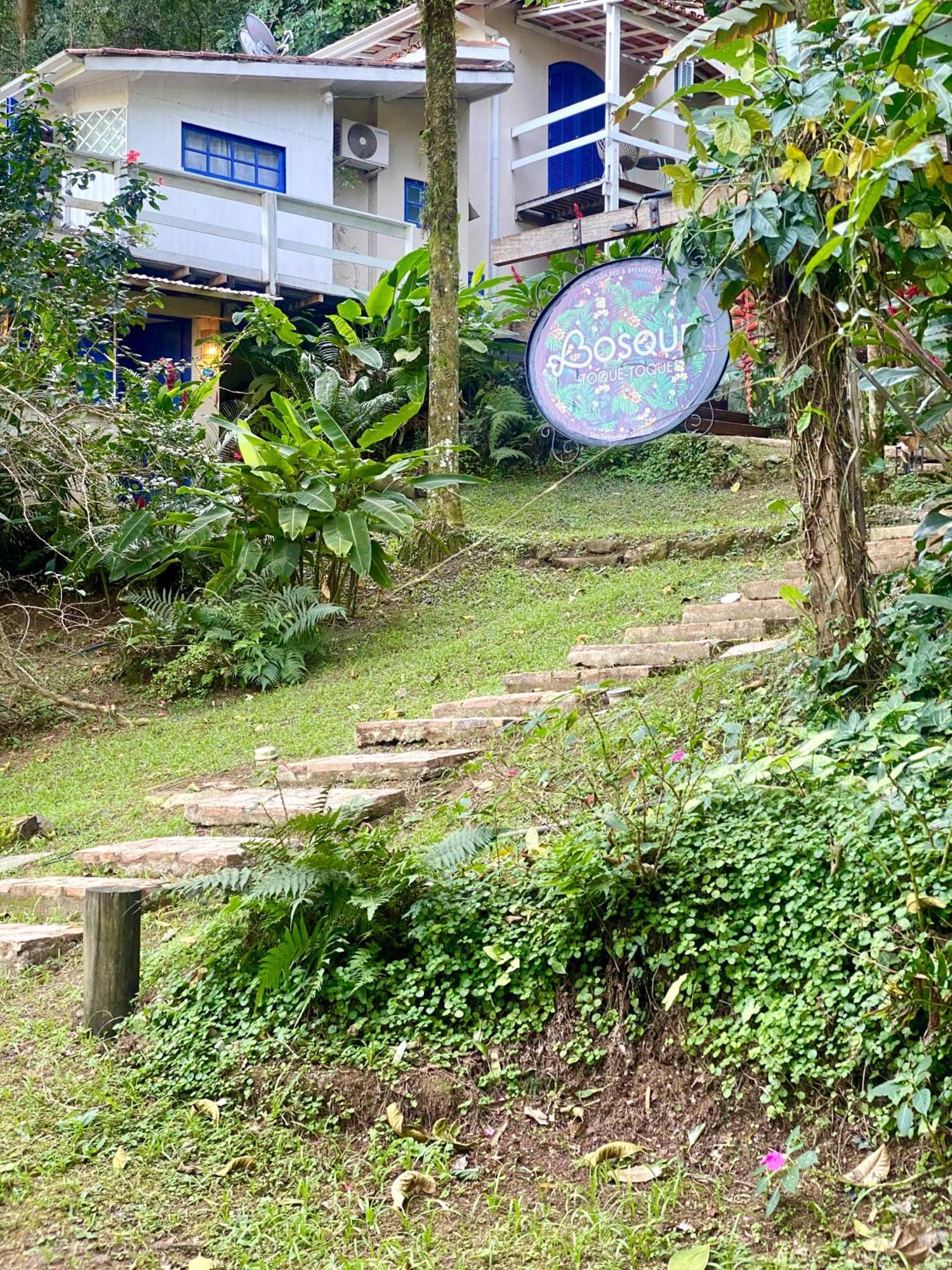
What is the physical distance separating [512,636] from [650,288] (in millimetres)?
2830

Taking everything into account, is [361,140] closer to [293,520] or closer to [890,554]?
[293,520]

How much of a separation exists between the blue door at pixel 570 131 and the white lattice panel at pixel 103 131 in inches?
257

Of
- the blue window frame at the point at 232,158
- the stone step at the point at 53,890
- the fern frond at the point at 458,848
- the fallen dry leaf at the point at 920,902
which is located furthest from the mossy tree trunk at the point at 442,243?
the fallen dry leaf at the point at 920,902

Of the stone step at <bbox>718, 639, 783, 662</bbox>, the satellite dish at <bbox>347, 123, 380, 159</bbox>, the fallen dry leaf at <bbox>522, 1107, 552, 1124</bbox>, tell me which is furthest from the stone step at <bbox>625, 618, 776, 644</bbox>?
the satellite dish at <bbox>347, 123, 380, 159</bbox>

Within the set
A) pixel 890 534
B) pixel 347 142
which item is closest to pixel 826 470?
pixel 890 534

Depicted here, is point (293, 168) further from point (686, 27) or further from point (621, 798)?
point (621, 798)

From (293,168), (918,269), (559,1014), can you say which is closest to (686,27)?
(293,168)

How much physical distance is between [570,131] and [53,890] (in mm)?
16293

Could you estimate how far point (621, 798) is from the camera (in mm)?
3867

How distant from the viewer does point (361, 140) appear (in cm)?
1647

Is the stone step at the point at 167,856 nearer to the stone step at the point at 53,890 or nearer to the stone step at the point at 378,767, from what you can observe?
the stone step at the point at 53,890

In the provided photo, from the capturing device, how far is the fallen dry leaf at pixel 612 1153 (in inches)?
115

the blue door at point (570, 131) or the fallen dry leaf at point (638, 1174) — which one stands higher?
the blue door at point (570, 131)

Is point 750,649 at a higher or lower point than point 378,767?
higher
